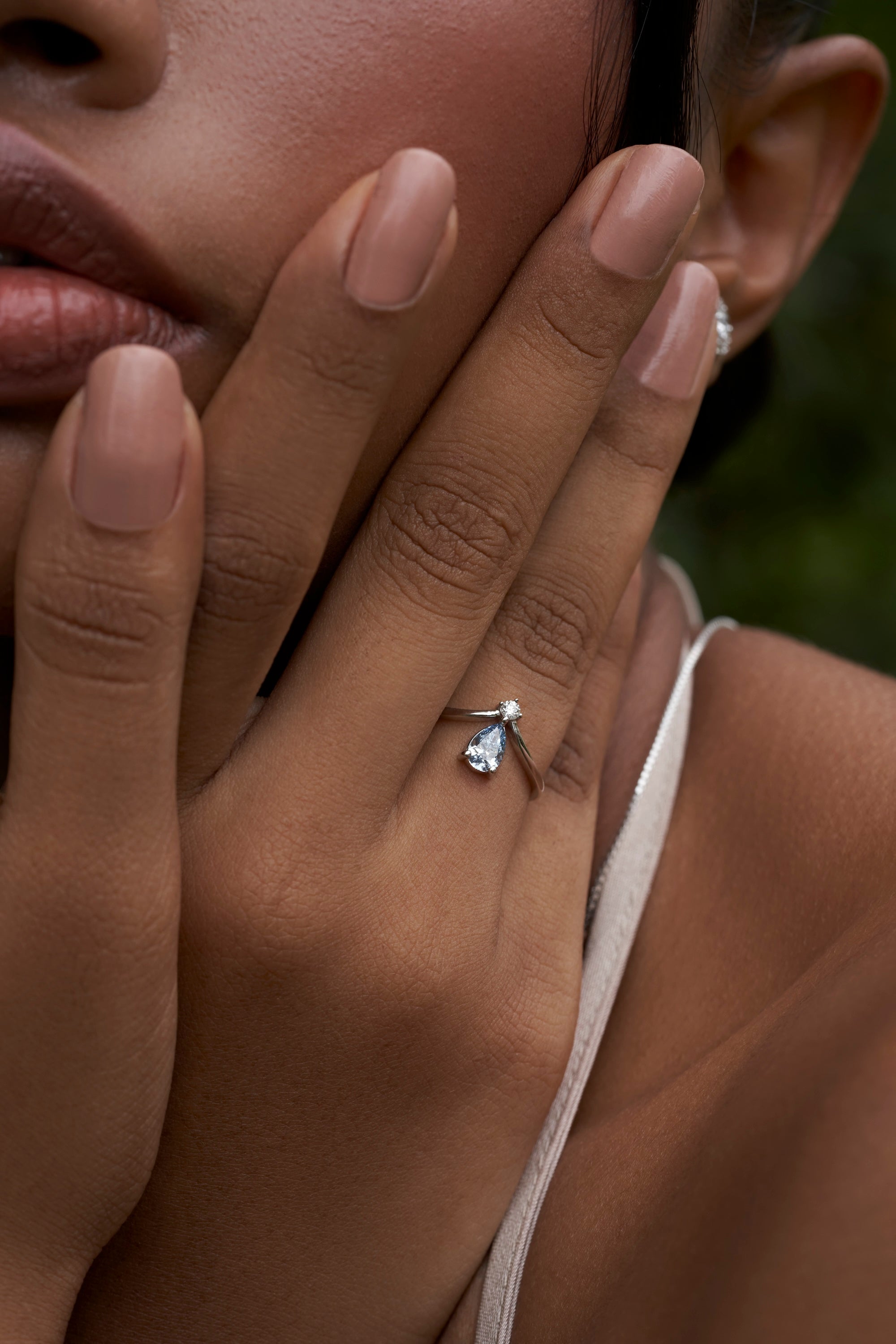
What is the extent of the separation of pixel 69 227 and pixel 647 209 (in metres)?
0.42

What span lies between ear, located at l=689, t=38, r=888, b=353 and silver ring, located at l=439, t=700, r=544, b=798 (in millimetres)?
554

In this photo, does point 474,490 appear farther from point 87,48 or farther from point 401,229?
point 87,48

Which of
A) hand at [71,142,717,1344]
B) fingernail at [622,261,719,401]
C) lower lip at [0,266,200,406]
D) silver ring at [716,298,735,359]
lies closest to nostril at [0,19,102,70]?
lower lip at [0,266,200,406]

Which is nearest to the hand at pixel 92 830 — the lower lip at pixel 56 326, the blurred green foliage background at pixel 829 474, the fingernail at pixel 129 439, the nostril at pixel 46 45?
Answer: the fingernail at pixel 129 439

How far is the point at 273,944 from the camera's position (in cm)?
91

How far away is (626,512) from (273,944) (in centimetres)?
48

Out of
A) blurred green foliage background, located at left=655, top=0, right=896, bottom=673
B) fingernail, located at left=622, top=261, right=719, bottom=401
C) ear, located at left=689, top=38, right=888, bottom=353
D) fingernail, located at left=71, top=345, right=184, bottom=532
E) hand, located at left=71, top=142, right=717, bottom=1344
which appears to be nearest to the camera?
fingernail, located at left=71, top=345, right=184, bottom=532

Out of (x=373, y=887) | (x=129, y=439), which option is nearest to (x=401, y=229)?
(x=129, y=439)

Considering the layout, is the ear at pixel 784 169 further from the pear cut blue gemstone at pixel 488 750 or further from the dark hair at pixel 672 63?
the pear cut blue gemstone at pixel 488 750

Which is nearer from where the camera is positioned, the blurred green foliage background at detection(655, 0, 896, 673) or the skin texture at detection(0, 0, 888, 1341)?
the skin texture at detection(0, 0, 888, 1341)

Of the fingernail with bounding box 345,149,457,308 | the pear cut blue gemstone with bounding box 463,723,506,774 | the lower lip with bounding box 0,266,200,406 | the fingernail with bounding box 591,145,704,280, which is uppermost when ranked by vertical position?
the fingernail with bounding box 591,145,704,280

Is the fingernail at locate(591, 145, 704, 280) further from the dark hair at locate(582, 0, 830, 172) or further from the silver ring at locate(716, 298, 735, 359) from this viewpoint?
the silver ring at locate(716, 298, 735, 359)

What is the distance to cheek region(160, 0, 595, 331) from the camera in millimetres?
802

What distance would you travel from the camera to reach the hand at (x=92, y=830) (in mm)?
761
